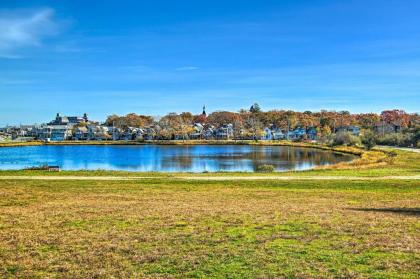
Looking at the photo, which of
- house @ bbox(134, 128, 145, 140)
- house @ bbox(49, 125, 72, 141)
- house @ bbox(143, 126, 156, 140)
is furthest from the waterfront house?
house @ bbox(49, 125, 72, 141)

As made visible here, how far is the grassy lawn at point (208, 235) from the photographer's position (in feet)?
29.3

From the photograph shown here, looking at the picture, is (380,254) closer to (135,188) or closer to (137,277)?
(137,277)

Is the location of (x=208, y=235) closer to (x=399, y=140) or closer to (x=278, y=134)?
(x=399, y=140)

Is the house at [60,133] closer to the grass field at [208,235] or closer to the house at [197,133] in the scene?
the house at [197,133]

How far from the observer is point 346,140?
355 ft

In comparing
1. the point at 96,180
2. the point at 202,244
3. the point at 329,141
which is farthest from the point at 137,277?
the point at 329,141

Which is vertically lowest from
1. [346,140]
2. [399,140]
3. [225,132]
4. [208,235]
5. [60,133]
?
[208,235]

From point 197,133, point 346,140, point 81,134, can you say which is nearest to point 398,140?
point 346,140

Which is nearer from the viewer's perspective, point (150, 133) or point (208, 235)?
point (208, 235)

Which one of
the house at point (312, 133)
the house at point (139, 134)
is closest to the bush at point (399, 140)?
the house at point (312, 133)

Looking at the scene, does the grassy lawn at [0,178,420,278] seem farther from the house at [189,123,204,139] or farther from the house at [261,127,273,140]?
the house at [189,123,204,139]

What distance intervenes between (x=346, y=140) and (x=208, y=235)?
101866 mm

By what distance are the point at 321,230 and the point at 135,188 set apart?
46.1ft

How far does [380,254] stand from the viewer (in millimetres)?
9828
